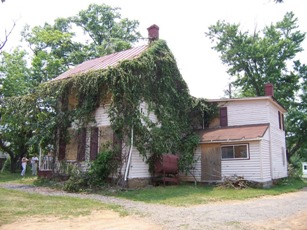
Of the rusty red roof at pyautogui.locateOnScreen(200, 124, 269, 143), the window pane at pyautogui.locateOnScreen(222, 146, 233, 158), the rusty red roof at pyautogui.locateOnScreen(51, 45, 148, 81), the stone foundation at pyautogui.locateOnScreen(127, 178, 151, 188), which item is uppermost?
the rusty red roof at pyautogui.locateOnScreen(51, 45, 148, 81)

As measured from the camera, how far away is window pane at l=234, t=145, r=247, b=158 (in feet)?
60.5

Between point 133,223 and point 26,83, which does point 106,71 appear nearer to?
point 133,223

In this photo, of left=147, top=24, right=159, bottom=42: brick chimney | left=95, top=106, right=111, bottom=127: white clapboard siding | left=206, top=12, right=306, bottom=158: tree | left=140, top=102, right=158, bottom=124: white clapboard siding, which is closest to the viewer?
left=95, top=106, right=111, bottom=127: white clapboard siding

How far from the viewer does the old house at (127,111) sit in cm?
1579

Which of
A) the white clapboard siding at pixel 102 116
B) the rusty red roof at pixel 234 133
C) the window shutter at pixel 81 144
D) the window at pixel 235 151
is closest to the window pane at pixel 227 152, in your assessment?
the window at pixel 235 151

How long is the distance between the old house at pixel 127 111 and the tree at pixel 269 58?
633 inches

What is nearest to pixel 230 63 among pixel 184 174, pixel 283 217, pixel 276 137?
pixel 276 137

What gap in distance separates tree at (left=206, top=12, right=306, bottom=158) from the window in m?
14.5

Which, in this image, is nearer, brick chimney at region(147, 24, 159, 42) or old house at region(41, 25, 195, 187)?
old house at region(41, 25, 195, 187)

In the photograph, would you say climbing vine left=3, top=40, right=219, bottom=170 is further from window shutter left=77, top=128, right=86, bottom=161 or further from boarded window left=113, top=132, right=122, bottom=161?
window shutter left=77, top=128, right=86, bottom=161

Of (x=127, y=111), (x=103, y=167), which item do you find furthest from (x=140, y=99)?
(x=103, y=167)

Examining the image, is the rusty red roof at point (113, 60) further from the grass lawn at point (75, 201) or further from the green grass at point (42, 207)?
the green grass at point (42, 207)

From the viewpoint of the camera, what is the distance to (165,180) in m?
16.9

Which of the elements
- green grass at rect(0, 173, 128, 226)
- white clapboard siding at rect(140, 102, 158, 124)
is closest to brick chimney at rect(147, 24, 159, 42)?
white clapboard siding at rect(140, 102, 158, 124)
